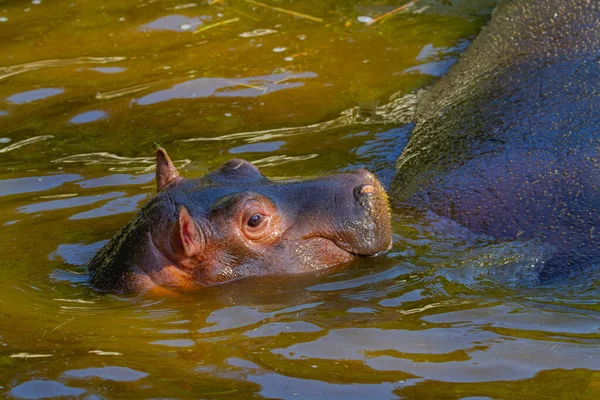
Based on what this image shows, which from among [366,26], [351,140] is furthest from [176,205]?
[366,26]

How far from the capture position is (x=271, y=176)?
20.5 feet

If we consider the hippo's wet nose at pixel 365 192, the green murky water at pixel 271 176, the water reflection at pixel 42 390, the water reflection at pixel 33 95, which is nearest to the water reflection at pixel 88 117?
the green murky water at pixel 271 176

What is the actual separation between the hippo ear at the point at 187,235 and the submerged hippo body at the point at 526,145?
4.48ft

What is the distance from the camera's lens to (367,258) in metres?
4.94

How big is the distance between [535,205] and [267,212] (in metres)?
1.47

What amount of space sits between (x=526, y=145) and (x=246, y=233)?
1.74 metres

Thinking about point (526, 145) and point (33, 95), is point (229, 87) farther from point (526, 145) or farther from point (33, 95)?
point (526, 145)

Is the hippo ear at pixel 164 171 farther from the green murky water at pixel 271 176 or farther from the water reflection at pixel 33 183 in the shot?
the water reflection at pixel 33 183

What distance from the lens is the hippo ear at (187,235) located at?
4500 mm

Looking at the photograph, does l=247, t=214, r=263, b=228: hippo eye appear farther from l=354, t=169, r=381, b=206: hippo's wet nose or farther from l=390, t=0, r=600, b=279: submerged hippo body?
l=390, t=0, r=600, b=279: submerged hippo body

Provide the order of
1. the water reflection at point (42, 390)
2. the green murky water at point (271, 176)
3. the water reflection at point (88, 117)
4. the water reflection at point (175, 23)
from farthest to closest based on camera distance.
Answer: the water reflection at point (175, 23) → the water reflection at point (88, 117) → the green murky water at point (271, 176) → the water reflection at point (42, 390)

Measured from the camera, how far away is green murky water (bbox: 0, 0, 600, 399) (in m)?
3.63

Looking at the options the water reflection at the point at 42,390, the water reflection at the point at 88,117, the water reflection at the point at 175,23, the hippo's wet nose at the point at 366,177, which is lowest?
the water reflection at the point at 42,390

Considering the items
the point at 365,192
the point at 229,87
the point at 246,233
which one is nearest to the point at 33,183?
the point at 229,87
